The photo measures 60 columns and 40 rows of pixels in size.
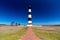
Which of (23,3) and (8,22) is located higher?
(23,3)

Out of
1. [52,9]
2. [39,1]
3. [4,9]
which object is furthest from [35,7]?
[4,9]

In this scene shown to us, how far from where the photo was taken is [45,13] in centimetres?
1096

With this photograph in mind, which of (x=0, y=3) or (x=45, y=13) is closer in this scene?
(x=0, y=3)

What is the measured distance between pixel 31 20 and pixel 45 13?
1308 millimetres

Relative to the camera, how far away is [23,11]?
10.7m

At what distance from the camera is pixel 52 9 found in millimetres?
10844

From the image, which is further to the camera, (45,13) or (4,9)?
(45,13)

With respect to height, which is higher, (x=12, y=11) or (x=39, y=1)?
(x=39, y=1)

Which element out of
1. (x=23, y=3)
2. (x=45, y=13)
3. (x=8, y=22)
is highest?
(x=23, y=3)

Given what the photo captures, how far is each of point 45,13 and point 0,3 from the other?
12.1 ft

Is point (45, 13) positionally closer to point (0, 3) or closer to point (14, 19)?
point (14, 19)

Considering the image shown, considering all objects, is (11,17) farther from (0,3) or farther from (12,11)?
(0,3)

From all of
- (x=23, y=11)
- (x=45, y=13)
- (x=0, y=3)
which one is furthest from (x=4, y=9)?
(x=45, y=13)

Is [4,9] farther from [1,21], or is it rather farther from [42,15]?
[42,15]
